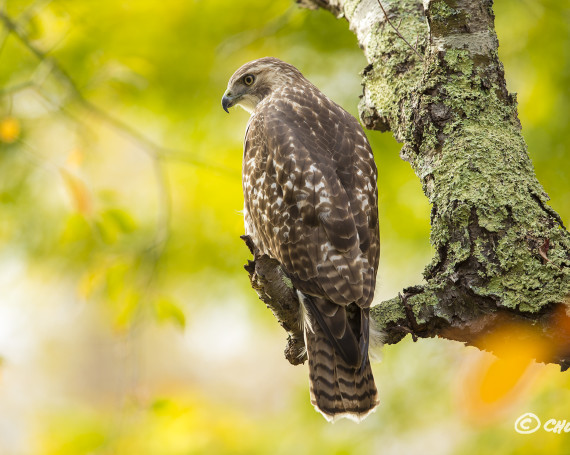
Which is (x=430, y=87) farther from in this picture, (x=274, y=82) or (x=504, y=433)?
(x=504, y=433)

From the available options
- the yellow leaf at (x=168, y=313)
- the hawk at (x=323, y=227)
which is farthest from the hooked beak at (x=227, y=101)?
the yellow leaf at (x=168, y=313)

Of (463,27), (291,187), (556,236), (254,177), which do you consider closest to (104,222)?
(254,177)

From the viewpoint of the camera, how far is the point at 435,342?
5.03 m

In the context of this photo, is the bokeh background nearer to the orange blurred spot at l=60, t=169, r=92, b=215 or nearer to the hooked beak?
the orange blurred spot at l=60, t=169, r=92, b=215

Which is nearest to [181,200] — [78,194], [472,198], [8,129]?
[78,194]

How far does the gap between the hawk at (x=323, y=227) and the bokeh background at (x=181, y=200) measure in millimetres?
745

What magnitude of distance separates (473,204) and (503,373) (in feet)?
2.67

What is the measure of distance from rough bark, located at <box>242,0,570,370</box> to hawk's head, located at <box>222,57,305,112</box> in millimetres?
1255

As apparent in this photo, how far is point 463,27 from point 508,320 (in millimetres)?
1600

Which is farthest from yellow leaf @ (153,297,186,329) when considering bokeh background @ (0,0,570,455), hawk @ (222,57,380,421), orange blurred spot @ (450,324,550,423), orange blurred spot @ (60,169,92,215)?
orange blurred spot @ (450,324,550,423)

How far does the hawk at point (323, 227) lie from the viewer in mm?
3615

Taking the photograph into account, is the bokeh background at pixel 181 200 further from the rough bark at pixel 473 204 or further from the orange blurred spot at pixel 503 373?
the rough bark at pixel 473 204

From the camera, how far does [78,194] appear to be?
466 cm

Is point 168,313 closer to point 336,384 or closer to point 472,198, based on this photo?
point 336,384
